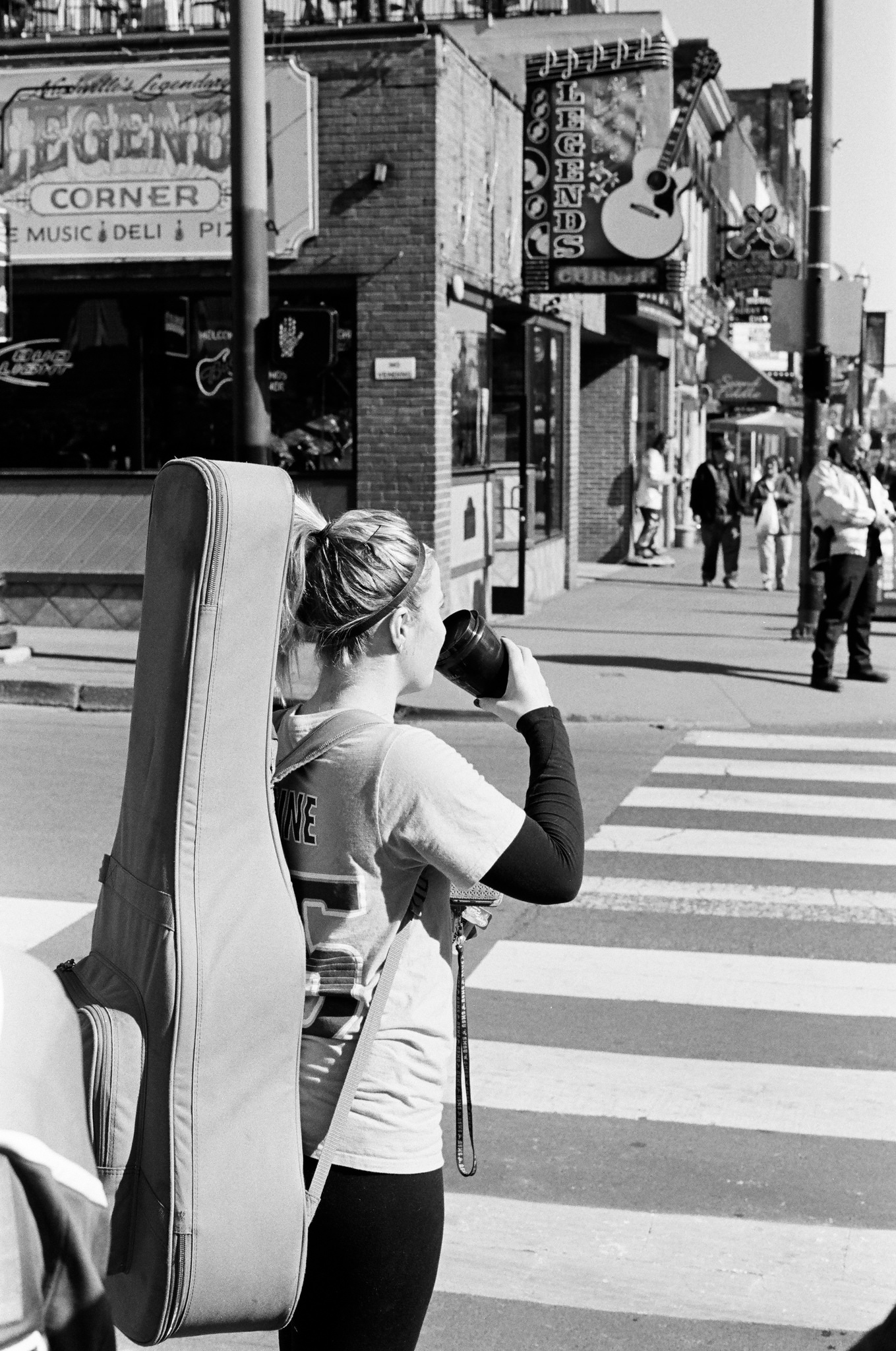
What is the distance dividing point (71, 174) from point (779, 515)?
11.5 metres

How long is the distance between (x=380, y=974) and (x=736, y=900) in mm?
5101

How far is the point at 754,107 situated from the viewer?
63.1m

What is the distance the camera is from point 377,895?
7.86 feet

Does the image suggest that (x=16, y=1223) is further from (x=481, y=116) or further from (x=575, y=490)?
(x=575, y=490)

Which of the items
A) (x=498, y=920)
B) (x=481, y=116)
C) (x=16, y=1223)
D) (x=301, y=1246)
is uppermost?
(x=481, y=116)

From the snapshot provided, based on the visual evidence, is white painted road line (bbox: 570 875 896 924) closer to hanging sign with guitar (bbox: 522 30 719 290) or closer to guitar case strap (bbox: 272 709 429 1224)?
guitar case strap (bbox: 272 709 429 1224)

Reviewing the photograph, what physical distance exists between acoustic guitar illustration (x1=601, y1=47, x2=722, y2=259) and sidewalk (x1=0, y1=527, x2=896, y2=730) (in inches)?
156

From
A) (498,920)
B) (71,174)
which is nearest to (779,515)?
(71,174)

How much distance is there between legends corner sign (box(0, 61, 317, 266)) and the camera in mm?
15180

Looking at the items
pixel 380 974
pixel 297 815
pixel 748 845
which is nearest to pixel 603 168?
pixel 748 845

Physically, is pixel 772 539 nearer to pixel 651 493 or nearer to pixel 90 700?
pixel 651 493

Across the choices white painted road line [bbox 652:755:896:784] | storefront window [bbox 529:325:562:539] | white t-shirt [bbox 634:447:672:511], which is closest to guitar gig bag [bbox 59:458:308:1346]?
white painted road line [bbox 652:755:896:784]

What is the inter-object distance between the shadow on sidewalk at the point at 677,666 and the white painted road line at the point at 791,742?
206cm

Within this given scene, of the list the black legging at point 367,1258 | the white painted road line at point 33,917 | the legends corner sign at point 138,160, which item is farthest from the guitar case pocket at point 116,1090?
the legends corner sign at point 138,160
